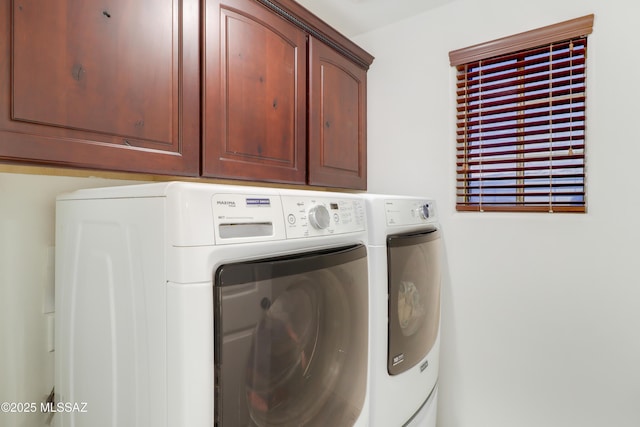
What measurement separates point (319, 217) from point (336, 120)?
1.04m

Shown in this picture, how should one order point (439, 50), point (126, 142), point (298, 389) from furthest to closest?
point (439, 50) → point (126, 142) → point (298, 389)

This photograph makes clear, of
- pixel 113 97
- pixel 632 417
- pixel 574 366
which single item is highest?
pixel 113 97

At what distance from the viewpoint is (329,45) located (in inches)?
70.0

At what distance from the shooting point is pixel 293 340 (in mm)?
873

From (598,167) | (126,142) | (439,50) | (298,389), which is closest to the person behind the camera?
(298,389)

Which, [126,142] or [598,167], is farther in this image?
[598,167]

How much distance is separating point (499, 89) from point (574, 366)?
1415 millimetres

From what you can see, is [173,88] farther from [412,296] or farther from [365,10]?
[365,10]

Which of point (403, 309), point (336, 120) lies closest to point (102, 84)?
point (336, 120)

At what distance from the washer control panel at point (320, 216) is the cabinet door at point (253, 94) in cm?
48

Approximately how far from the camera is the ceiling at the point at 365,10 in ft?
6.18

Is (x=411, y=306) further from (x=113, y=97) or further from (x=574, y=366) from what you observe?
(x=113, y=97)

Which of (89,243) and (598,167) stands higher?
(598,167)

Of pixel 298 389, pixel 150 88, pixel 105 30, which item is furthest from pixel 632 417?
pixel 105 30
